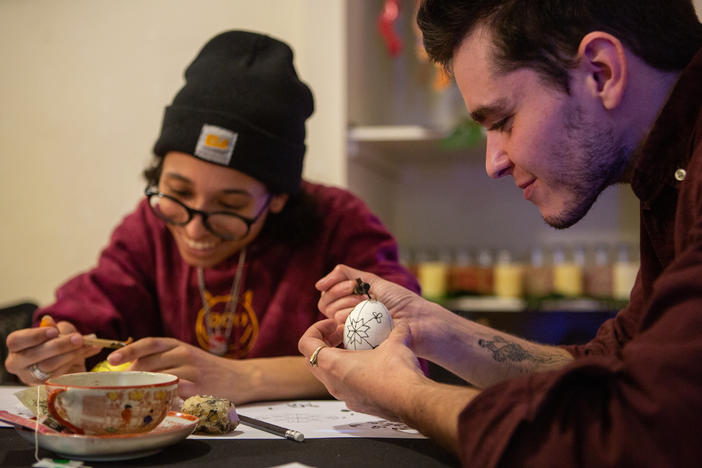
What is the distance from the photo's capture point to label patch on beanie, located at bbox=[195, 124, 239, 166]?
1.56 meters

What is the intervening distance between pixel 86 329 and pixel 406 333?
0.95 m

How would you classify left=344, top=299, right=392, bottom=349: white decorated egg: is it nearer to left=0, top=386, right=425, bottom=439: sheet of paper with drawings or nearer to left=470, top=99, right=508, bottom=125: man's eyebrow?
left=0, top=386, right=425, bottom=439: sheet of paper with drawings

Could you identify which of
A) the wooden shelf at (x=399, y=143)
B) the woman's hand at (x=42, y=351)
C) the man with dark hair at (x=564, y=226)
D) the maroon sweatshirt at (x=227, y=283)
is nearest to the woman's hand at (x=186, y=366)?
the woman's hand at (x=42, y=351)

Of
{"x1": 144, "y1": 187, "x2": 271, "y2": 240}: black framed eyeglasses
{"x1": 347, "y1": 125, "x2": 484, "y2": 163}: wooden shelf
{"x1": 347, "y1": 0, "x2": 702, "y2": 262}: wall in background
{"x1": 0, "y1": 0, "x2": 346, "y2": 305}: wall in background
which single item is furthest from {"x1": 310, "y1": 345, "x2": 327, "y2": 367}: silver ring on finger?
{"x1": 0, "y1": 0, "x2": 346, "y2": 305}: wall in background

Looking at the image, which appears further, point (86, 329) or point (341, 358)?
point (86, 329)

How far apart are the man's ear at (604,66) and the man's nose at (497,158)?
0.17 m

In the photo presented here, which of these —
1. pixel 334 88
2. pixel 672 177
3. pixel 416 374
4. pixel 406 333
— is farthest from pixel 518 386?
pixel 334 88

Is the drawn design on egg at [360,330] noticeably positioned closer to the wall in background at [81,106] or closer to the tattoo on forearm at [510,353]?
the tattoo on forearm at [510,353]

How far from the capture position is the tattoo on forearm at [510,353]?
47.1 inches

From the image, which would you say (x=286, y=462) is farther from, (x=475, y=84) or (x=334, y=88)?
(x=334, y=88)

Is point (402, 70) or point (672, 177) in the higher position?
point (402, 70)

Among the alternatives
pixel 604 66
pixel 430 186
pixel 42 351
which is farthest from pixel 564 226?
pixel 430 186

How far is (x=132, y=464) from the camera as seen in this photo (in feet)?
2.69

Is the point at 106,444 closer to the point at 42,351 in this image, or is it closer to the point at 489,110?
the point at 42,351
